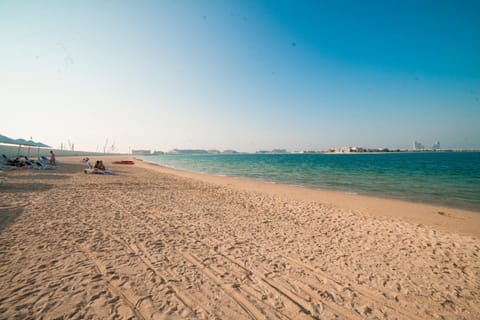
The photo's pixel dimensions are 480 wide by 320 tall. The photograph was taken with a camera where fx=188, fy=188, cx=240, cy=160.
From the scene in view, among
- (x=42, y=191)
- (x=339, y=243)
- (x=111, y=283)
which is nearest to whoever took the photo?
(x=111, y=283)

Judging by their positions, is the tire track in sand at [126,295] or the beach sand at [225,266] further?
the beach sand at [225,266]

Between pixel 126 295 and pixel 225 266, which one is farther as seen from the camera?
pixel 225 266

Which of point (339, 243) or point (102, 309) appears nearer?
point (102, 309)

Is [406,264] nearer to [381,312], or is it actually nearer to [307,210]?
[381,312]

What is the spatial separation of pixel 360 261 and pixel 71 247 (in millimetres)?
7169

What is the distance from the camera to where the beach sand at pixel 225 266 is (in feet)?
10.00

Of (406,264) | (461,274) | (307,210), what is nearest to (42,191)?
(307,210)

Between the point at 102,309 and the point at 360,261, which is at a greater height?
the point at 102,309

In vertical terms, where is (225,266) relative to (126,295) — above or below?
below

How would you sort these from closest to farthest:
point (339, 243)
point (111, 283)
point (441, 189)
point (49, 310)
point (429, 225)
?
point (49, 310)
point (111, 283)
point (339, 243)
point (429, 225)
point (441, 189)

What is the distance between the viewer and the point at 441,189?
54.6 ft

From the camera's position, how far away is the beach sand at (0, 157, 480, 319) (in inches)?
120

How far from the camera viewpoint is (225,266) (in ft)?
13.8

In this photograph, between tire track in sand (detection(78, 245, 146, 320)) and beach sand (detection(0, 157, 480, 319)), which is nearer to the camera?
tire track in sand (detection(78, 245, 146, 320))
